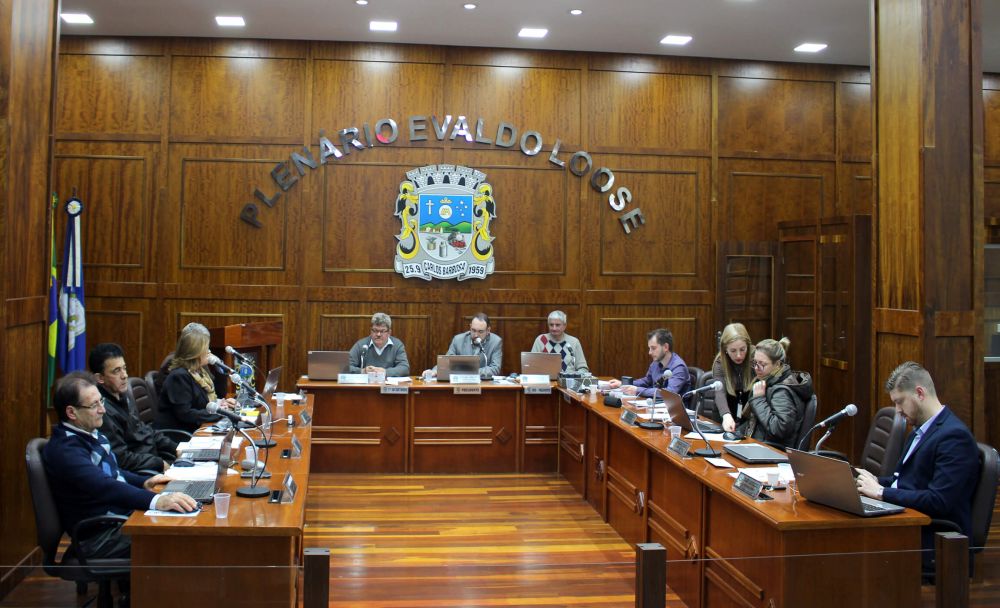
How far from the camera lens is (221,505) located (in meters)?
3.18

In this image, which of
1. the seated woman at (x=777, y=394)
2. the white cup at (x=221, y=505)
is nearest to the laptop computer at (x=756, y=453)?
the seated woman at (x=777, y=394)

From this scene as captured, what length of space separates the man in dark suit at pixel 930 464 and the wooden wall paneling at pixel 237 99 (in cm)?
620

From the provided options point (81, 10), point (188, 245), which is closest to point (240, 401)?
point (188, 245)

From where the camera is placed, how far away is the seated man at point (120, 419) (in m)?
4.21

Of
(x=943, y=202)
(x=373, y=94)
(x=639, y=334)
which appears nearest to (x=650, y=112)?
(x=639, y=334)

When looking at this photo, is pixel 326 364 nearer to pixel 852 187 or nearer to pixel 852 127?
pixel 852 187

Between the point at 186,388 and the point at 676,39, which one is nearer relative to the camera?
the point at 186,388

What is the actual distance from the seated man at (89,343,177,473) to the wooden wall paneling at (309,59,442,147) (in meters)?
4.27

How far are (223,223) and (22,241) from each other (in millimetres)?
3902

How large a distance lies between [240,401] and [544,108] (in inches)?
172

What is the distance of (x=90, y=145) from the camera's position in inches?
314

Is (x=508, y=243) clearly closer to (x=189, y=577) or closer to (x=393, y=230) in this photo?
(x=393, y=230)

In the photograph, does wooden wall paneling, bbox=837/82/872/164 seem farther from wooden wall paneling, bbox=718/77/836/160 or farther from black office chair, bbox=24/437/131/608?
black office chair, bbox=24/437/131/608

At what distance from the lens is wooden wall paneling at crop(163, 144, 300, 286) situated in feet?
26.4
